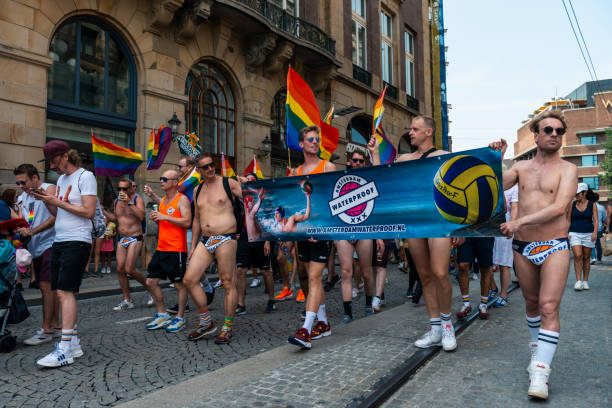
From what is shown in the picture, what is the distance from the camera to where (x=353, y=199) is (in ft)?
14.4

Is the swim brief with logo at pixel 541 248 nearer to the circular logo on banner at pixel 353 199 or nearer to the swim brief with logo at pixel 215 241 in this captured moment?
the circular logo on banner at pixel 353 199

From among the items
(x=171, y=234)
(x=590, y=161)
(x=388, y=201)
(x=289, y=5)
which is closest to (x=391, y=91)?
(x=289, y=5)

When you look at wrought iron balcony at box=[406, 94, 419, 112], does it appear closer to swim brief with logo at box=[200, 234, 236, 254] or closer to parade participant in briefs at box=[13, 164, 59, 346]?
swim brief with logo at box=[200, 234, 236, 254]

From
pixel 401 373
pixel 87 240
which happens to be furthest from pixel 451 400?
pixel 87 240

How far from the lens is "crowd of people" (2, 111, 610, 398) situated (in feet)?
10.3

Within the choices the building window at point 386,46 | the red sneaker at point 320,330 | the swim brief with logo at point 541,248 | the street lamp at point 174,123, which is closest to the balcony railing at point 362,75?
the building window at point 386,46

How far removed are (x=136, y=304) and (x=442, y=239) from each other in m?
5.19

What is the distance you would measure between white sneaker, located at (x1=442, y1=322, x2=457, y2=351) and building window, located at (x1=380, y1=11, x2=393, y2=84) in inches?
865

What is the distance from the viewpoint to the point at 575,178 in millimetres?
3115

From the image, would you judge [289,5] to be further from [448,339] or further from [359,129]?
[448,339]

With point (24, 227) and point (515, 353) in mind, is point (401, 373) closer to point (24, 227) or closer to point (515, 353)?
point (515, 353)

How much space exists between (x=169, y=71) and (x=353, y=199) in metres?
10.0

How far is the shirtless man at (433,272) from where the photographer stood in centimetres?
394

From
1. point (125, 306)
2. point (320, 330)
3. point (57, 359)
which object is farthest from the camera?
point (125, 306)
